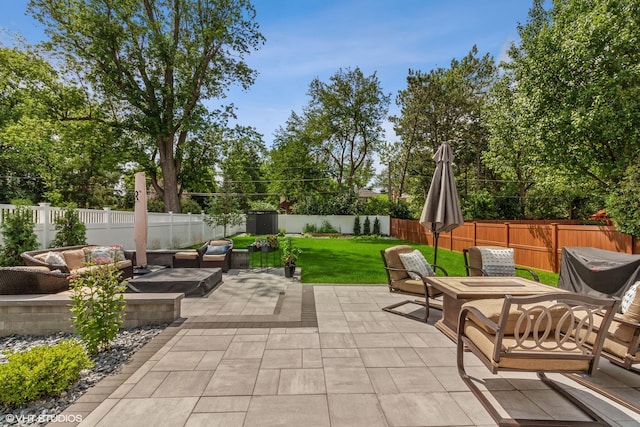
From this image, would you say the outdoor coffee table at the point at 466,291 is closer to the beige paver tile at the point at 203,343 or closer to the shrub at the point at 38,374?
the beige paver tile at the point at 203,343

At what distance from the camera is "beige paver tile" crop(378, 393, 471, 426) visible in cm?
222

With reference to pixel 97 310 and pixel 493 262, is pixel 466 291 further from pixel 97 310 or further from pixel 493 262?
pixel 97 310

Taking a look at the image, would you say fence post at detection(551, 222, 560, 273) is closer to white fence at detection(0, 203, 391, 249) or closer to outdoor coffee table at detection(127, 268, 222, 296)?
outdoor coffee table at detection(127, 268, 222, 296)

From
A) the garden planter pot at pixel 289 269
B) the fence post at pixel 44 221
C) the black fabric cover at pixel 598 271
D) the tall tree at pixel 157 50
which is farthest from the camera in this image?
the tall tree at pixel 157 50

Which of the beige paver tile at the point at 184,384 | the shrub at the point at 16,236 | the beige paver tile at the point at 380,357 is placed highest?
the shrub at the point at 16,236

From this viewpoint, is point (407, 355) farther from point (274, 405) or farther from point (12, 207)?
point (12, 207)

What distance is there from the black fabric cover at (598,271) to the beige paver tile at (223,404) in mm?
5480

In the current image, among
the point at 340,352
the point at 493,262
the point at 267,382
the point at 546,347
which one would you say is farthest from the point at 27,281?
the point at 493,262

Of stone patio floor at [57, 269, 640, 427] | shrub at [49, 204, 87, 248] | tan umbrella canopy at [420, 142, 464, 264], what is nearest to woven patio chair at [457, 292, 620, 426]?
stone patio floor at [57, 269, 640, 427]

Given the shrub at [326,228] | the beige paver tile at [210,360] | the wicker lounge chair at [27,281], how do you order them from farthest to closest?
the shrub at [326,228] < the wicker lounge chair at [27,281] < the beige paver tile at [210,360]

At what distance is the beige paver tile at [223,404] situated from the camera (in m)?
2.34

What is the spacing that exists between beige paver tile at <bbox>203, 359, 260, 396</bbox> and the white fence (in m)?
5.81

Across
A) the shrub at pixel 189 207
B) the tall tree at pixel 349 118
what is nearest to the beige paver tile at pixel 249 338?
the tall tree at pixel 349 118

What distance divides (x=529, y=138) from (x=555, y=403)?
451 inches
